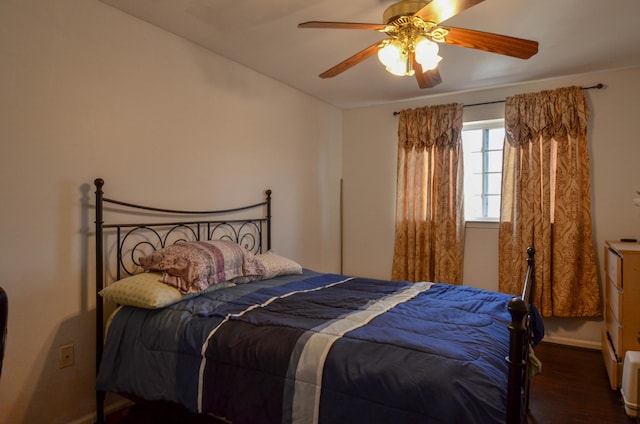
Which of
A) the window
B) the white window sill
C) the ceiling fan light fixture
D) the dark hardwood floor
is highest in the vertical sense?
the ceiling fan light fixture

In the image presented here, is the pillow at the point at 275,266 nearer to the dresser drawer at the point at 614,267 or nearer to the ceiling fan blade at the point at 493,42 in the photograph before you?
the ceiling fan blade at the point at 493,42

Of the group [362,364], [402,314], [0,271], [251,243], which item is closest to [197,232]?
[251,243]

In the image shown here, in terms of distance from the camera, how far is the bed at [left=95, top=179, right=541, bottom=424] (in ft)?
4.11

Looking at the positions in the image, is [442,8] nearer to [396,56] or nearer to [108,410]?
[396,56]

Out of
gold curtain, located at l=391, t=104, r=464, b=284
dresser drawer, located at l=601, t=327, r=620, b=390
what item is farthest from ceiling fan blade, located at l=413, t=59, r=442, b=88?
dresser drawer, located at l=601, t=327, r=620, b=390

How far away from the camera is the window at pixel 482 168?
3877mm

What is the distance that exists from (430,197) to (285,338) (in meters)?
2.79

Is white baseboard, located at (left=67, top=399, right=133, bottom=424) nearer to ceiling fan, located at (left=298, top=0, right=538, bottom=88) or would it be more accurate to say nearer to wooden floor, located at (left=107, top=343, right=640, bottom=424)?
wooden floor, located at (left=107, top=343, right=640, bottom=424)

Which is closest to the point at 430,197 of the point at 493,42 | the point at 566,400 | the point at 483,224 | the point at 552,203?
the point at 483,224

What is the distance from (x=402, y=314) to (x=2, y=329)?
1497 mm

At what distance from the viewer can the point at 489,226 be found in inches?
150

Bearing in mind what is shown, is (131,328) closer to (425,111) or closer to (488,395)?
(488,395)

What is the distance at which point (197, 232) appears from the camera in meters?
2.81

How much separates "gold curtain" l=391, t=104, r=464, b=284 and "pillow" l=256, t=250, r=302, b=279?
62.5 inches
